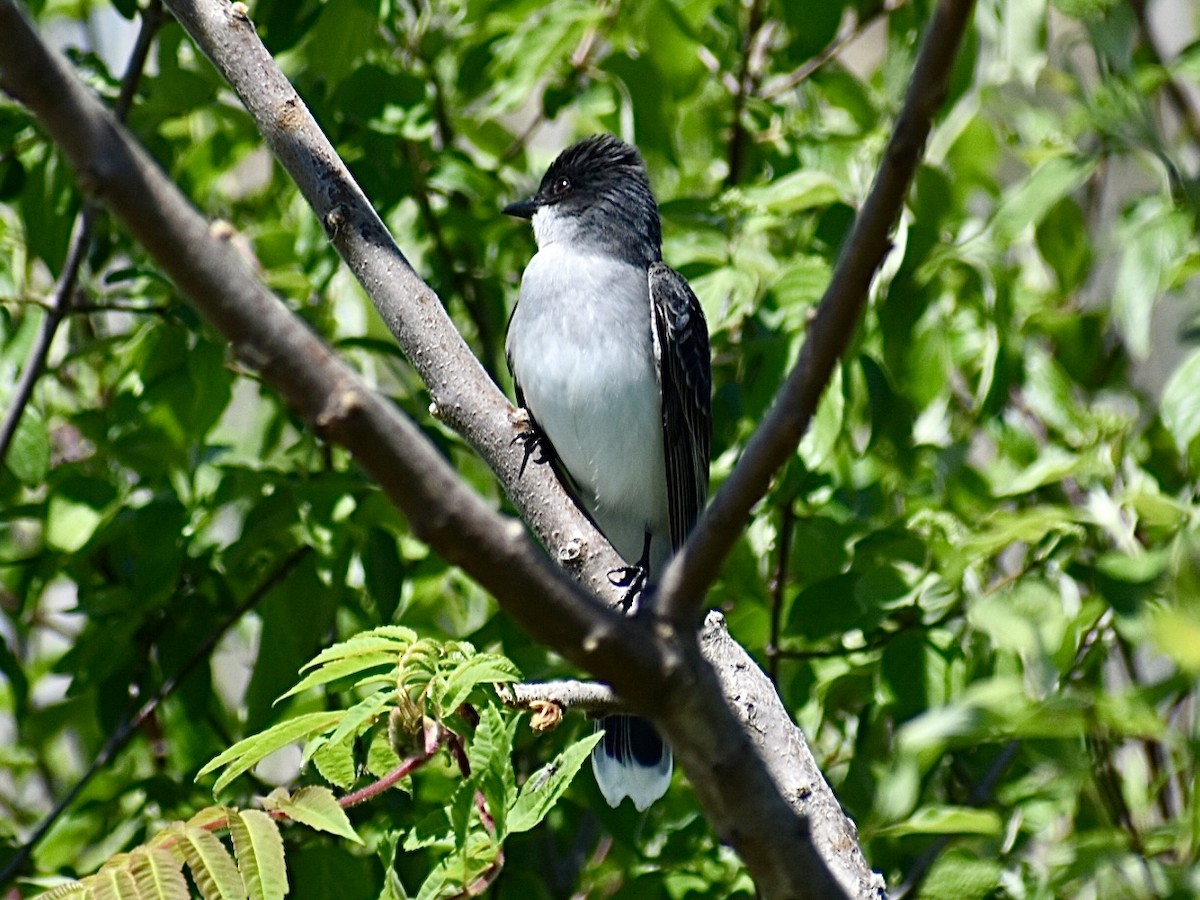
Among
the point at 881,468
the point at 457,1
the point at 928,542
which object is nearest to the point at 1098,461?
the point at 928,542

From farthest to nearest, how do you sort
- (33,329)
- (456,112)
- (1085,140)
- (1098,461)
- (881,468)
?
(1085,140) → (456,112) → (881,468) → (33,329) → (1098,461)

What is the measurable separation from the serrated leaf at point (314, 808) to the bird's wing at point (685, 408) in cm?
198

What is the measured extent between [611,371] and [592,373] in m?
0.07

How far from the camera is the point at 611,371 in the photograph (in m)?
4.34

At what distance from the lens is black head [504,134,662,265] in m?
4.57

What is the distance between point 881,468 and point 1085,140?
1.81m

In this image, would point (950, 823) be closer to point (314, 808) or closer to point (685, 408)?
point (314, 808)

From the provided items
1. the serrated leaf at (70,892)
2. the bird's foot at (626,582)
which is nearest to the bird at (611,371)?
the bird's foot at (626,582)

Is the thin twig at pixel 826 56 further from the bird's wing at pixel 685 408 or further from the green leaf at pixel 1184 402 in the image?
the green leaf at pixel 1184 402

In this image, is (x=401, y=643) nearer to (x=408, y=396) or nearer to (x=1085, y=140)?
(x=408, y=396)

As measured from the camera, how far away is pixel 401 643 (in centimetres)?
245

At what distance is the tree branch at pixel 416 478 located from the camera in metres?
1.31

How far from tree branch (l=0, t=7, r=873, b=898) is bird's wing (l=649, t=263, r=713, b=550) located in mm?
2615

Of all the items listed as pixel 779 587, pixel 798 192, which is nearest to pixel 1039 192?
pixel 798 192
